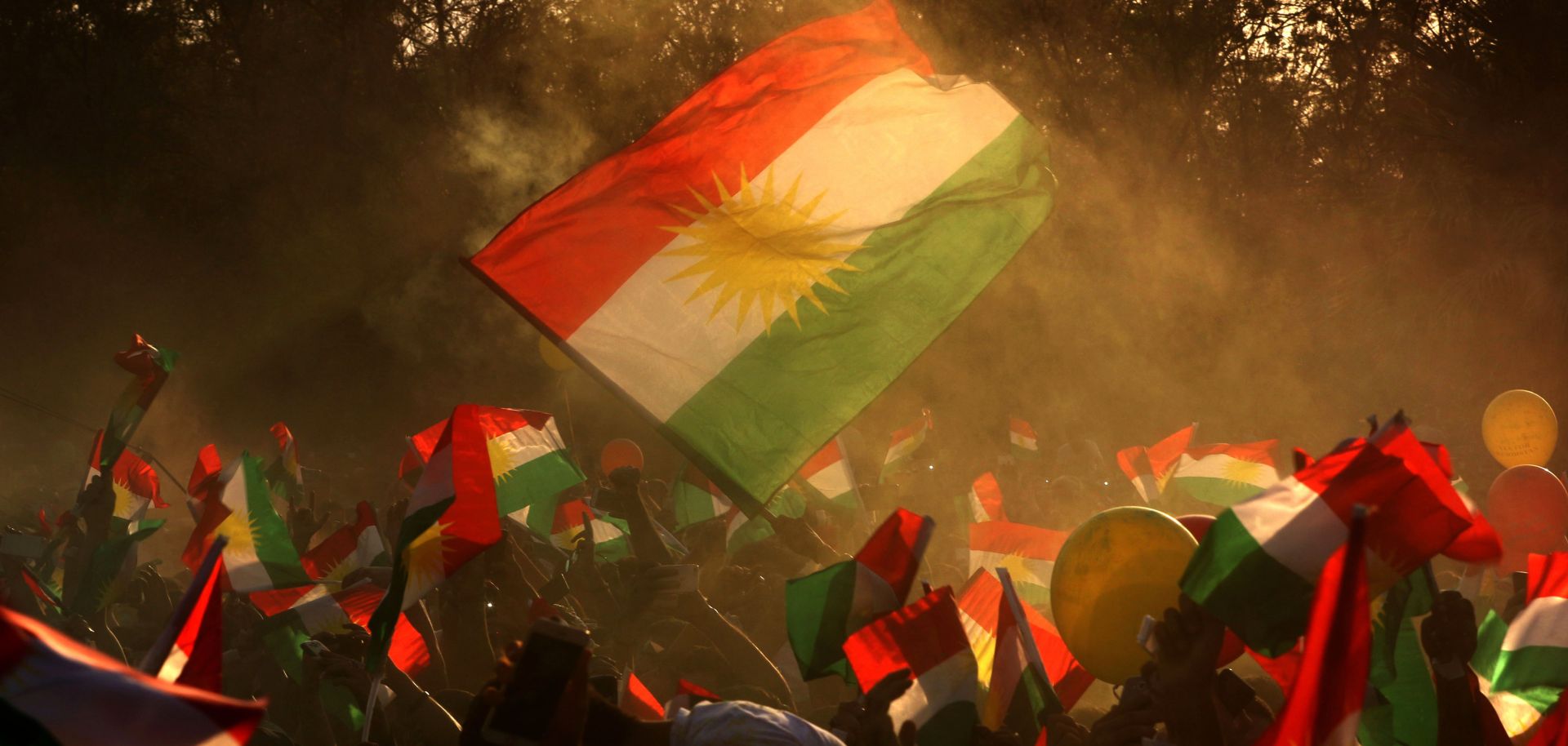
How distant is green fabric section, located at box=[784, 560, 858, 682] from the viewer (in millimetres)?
3826

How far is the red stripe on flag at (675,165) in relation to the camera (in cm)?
501

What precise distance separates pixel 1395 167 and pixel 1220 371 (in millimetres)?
3322

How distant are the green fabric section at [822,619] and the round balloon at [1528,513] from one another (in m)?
3.10

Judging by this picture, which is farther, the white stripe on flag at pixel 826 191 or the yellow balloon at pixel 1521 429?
the yellow balloon at pixel 1521 429

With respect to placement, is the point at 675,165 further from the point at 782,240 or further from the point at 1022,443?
the point at 1022,443

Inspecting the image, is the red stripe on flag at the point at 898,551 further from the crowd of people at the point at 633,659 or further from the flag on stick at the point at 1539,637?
the flag on stick at the point at 1539,637

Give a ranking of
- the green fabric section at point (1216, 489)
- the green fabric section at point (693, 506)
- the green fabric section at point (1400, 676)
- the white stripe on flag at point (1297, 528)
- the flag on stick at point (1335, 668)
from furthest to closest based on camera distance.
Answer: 1. the green fabric section at point (693, 506)
2. the green fabric section at point (1216, 489)
3. the green fabric section at point (1400, 676)
4. the white stripe on flag at point (1297, 528)
5. the flag on stick at point (1335, 668)

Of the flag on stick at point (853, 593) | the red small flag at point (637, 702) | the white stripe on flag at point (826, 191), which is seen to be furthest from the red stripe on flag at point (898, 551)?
the white stripe on flag at point (826, 191)

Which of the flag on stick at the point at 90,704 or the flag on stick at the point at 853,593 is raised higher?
the flag on stick at the point at 90,704

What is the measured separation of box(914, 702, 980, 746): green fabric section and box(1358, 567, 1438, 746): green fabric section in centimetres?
99

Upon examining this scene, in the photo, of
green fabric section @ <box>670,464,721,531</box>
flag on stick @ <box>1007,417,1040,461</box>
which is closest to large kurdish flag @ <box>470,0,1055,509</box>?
green fabric section @ <box>670,464,721,531</box>

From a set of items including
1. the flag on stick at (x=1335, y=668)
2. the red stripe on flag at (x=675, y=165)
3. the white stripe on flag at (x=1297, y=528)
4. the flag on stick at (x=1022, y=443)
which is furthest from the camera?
the flag on stick at (x=1022, y=443)

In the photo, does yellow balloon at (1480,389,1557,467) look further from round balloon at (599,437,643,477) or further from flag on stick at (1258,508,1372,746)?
flag on stick at (1258,508,1372,746)

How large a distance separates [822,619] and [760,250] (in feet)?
5.64
